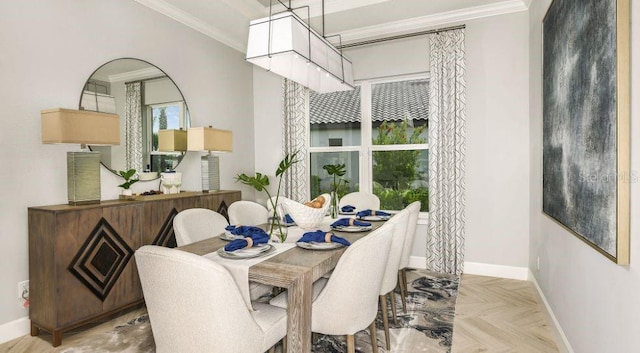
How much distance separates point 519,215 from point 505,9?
2125mm

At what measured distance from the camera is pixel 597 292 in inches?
69.7

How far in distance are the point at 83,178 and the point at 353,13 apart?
305 cm

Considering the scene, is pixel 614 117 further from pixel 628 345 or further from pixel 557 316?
pixel 557 316

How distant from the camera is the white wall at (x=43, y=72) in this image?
2.57m

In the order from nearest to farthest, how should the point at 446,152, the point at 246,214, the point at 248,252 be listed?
the point at 248,252
the point at 246,214
the point at 446,152

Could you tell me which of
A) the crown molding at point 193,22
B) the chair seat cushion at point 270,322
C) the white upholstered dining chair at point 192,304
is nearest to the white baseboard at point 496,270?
the chair seat cushion at point 270,322

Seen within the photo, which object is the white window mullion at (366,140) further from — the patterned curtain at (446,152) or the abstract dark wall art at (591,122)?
Answer: the abstract dark wall art at (591,122)

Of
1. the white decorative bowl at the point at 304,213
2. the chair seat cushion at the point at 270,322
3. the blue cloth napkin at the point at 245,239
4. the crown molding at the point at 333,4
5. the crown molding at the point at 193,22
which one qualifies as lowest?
the chair seat cushion at the point at 270,322

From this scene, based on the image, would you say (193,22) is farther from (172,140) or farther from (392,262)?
(392,262)

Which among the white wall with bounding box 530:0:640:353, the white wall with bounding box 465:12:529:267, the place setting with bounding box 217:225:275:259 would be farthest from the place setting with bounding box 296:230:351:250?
the white wall with bounding box 465:12:529:267

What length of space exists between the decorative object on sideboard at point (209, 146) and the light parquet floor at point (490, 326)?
1.45m

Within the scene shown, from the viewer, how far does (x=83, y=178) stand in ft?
8.98

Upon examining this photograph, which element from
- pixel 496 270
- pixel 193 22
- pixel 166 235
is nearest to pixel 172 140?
pixel 166 235

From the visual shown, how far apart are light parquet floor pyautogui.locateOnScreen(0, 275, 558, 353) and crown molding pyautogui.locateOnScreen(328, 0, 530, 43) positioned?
2.78 m
